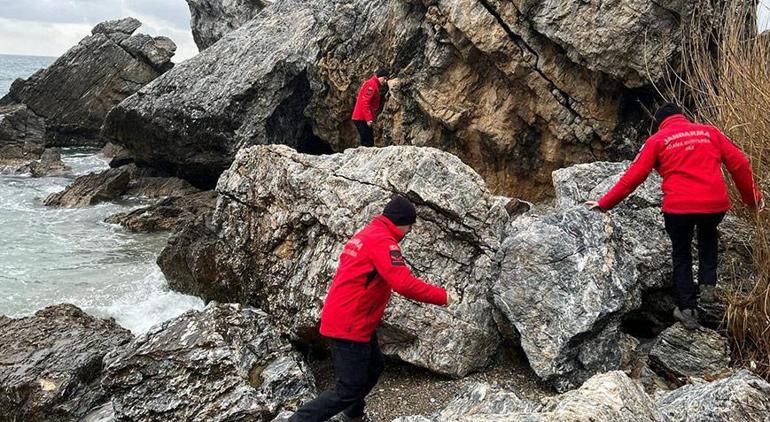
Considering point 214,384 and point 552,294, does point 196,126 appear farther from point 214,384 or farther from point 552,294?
point 552,294

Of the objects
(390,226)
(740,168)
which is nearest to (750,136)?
(740,168)

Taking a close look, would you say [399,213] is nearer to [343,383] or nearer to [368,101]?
[343,383]

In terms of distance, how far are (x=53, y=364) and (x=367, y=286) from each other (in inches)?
226

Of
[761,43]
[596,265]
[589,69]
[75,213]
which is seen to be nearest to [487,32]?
[589,69]

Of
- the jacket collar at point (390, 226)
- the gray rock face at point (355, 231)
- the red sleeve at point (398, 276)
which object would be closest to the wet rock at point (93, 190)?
the gray rock face at point (355, 231)

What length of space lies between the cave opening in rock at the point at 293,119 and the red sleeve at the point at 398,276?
15623 millimetres

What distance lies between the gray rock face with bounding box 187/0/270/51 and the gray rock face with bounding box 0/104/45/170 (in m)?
10.3

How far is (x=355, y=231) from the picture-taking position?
28.8 ft

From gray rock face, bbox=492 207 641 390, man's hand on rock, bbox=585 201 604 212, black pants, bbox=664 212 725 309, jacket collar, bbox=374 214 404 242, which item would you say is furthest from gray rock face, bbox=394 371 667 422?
man's hand on rock, bbox=585 201 604 212

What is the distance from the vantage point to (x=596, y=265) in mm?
7480

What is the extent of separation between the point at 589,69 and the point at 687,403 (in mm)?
10082

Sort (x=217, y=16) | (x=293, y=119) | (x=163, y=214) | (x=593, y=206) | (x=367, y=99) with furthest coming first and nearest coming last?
(x=217, y=16) → (x=293, y=119) → (x=163, y=214) → (x=367, y=99) → (x=593, y=206)

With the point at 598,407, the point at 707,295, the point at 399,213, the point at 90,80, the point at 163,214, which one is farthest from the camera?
the point at 90,80

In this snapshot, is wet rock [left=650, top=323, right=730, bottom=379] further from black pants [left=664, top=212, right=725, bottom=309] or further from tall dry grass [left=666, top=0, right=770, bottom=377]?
black pants [left=664, top=212, right=725, bottom=309]
